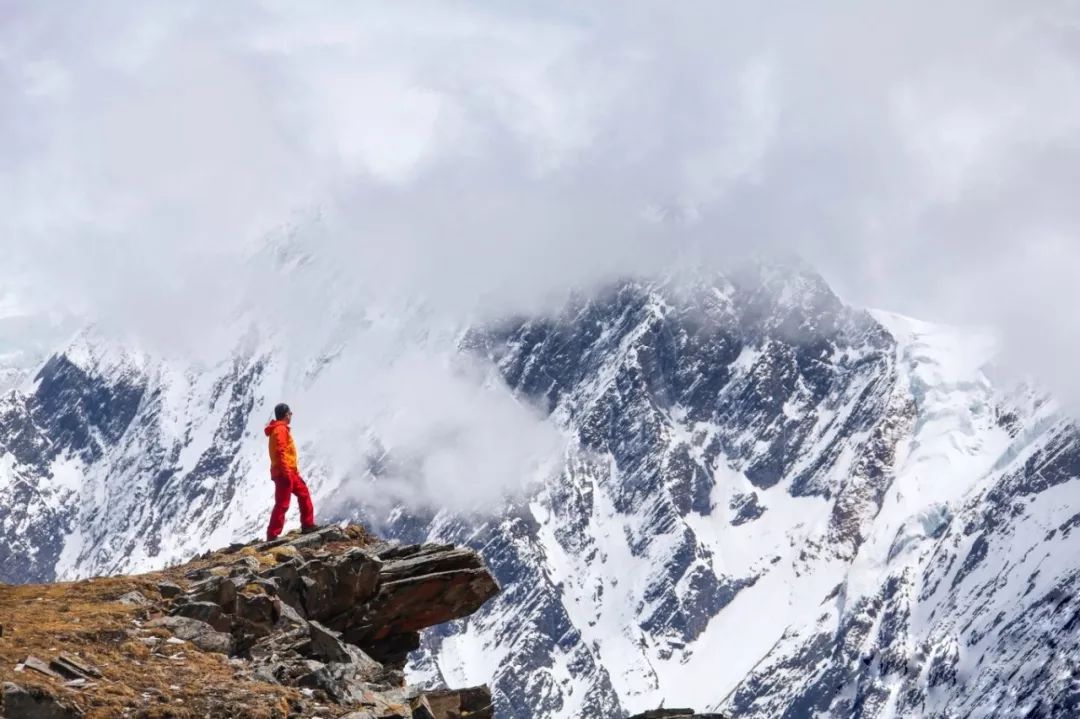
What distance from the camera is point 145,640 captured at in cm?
3059

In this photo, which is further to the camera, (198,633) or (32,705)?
(198,633)

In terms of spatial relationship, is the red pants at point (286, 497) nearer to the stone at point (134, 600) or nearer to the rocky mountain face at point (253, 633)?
the rocky mountain face at point (253, 633)

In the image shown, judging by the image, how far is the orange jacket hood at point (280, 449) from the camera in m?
40.2

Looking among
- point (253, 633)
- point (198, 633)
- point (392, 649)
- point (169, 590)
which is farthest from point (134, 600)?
point (392, 649)

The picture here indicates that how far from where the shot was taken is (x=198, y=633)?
104 ft

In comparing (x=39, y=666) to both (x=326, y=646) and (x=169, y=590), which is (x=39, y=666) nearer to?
(x=326, y=646)

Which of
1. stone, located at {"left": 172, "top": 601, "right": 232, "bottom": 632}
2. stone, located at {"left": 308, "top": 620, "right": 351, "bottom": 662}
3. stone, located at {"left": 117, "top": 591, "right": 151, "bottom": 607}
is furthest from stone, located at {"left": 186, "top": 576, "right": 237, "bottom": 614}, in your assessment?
stone, located at {"left": 308, "top": 620, "right": 351, "bottom": 662}

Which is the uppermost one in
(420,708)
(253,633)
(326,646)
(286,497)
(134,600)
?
(286,497)

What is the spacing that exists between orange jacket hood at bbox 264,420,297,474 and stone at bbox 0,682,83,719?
1419 cm

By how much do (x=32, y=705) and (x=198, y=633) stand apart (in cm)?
601

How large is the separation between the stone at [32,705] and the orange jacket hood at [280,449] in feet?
46.6

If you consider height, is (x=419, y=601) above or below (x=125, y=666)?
above

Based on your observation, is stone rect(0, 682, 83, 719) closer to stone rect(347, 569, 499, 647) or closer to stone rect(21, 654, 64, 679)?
stone rect(21, 654, 64, 679)

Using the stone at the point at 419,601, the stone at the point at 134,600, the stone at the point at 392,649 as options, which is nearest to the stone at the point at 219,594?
the stone at the point at 134,600
